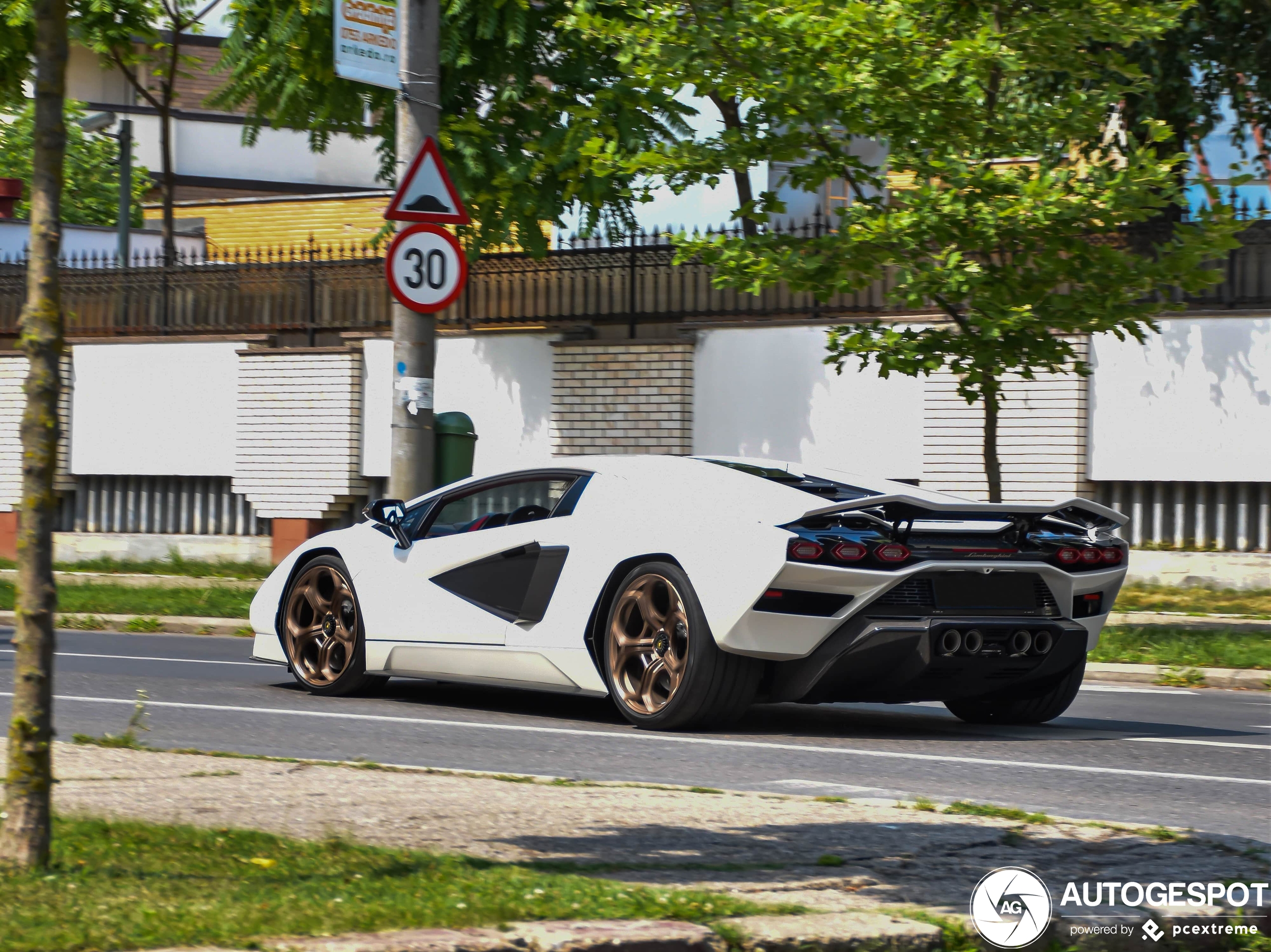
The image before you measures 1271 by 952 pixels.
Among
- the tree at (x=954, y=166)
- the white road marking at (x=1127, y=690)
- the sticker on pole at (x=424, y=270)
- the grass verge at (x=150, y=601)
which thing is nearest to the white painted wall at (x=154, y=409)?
the grass verge at (x=150, y=601)

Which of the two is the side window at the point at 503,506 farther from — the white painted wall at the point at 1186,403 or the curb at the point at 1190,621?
the white painted wall at the point at 1186,403

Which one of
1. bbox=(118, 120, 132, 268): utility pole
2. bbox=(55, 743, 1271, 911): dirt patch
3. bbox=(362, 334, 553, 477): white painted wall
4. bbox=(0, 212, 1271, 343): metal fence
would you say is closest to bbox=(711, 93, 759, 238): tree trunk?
bbox=(0, 212, 1271, 343): metal fence

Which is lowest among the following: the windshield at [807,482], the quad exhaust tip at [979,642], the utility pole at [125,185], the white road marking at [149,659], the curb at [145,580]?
the curb at [145,580]

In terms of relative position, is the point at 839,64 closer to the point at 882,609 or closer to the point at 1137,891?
the point at 882,609

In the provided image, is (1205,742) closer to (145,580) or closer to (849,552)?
(849,552)

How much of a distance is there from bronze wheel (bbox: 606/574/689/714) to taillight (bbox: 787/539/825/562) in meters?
0.60

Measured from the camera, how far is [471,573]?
29.5ft

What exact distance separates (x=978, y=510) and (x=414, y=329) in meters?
5.92

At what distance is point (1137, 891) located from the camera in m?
4.45

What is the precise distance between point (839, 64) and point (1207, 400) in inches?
222

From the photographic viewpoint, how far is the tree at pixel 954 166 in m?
12.8

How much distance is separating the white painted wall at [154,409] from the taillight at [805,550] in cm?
1507

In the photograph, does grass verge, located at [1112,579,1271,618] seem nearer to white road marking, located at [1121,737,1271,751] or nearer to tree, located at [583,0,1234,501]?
tree, located at [583,0,1234,501]

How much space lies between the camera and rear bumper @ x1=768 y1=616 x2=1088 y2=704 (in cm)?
762
